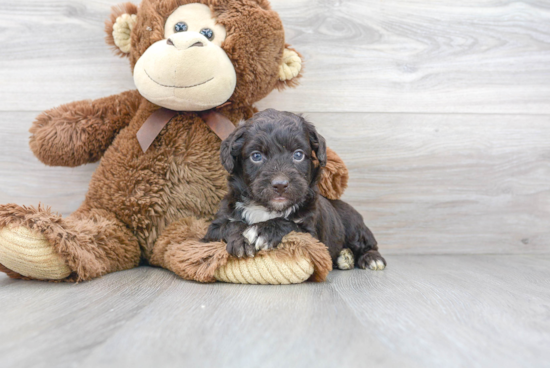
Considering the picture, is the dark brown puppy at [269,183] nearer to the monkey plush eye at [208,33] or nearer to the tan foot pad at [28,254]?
the monkey plush eye at [208,33]

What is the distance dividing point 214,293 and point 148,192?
77cm

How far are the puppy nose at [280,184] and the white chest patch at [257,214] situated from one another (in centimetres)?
22

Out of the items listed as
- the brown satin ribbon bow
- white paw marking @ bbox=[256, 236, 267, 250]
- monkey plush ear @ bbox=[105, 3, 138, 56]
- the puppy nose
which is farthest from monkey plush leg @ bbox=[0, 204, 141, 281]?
monkey plush ear @ bbox=[105, 3, 138, 56]

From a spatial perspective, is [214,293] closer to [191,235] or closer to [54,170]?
[191,235]

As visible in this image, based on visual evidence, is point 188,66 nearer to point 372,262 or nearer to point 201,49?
point 201,49

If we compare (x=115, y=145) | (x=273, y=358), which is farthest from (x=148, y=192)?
(x=273, y=358)

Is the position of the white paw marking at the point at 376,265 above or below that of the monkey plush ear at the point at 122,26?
below

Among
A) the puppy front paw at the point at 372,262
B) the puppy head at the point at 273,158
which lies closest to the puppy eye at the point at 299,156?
the puppy head at the point at 273,158

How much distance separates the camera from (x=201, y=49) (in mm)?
2006

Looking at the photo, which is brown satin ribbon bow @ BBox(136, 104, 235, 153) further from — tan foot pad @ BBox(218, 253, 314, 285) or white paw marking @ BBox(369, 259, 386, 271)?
white paw marking @ BBox(369, 259, 386, 271)

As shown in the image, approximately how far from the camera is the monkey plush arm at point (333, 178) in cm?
236

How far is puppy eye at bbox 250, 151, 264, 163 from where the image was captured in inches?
75.3

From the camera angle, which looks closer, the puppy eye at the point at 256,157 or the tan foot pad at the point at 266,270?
the tan foot pad at the point at 266,270

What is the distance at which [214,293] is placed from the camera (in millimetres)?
1647
